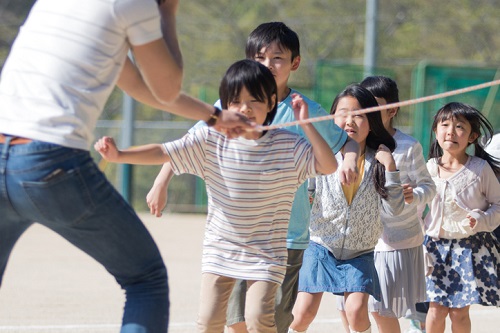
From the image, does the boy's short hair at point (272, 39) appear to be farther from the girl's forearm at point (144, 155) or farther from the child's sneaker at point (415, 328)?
the child's sneaker at point (415, 328)

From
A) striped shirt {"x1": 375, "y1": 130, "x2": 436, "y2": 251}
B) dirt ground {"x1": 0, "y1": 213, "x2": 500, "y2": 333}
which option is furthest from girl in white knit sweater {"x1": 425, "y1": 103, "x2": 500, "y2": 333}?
dirt ground {"x1": 0, "y1": 213, "x2": 500, "y2": 333}

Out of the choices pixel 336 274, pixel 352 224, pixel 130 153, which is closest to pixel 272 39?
pixel 352 224

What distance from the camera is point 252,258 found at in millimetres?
4609

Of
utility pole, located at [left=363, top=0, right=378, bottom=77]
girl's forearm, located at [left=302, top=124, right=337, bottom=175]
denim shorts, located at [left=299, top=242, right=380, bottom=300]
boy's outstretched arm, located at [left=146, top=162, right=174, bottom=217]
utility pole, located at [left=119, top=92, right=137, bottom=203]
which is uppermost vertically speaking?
utility pole, located at [left=363, top=0, right=378, bottom=77]

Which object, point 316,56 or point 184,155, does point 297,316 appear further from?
point 316,56

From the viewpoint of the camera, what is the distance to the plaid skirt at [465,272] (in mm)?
6156

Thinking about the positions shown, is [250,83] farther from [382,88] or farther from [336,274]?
[382,88]

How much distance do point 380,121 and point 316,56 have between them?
22321 millimetres

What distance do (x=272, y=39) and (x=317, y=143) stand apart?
1.06 metres

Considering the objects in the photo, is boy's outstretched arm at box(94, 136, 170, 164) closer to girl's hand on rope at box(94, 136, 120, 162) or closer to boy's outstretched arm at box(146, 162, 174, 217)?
girl's hand on rope at box(94, 136, 120, 162)

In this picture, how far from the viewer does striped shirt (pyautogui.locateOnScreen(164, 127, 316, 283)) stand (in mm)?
4621

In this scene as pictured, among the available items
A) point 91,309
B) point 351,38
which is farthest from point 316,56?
point 91,309

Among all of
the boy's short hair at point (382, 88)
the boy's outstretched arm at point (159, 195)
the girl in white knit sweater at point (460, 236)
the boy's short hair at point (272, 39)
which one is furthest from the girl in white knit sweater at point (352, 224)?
the boy's outstretched arm at point (159, 195)

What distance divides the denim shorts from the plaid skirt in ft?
2.30
